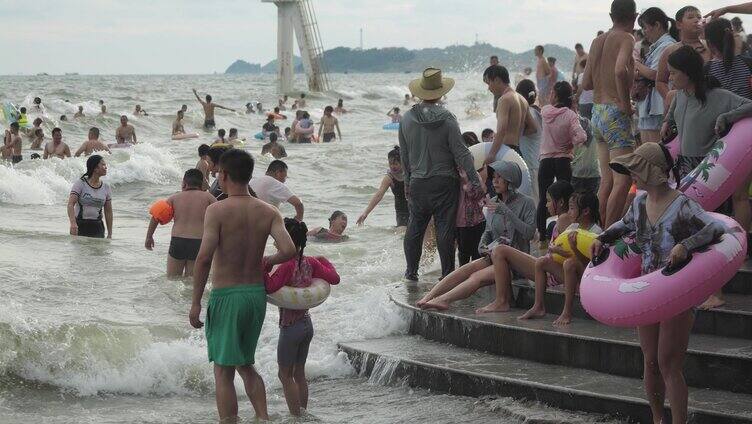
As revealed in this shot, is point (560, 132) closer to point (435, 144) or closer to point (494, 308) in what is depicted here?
point (435, 144)

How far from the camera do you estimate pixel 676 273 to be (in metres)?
5.56

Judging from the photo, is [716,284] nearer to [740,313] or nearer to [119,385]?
[740,313]

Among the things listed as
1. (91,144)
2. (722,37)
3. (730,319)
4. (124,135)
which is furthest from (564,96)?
(124,135)

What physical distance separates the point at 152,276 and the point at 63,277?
3.18 ft

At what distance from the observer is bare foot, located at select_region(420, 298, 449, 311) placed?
8.89 meters

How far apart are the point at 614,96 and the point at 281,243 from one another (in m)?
3.69

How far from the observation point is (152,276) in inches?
514

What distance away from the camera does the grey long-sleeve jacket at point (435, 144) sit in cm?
930

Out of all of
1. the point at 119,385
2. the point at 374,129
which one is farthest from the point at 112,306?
the point at 374,129

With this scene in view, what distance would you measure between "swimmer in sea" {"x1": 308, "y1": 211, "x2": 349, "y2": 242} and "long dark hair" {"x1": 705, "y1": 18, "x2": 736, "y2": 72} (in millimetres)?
9212

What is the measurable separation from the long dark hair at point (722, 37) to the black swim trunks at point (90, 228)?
26.2 feet

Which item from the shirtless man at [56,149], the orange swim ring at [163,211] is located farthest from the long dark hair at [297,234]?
the shirtless man at [56,149]

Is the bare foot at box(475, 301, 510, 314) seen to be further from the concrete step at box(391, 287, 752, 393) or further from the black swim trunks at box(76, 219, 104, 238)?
the black swim trunks at box(76, 219, 104, 238)

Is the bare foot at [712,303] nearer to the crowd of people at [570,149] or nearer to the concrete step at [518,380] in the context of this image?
the crowd of people at [570,149]
